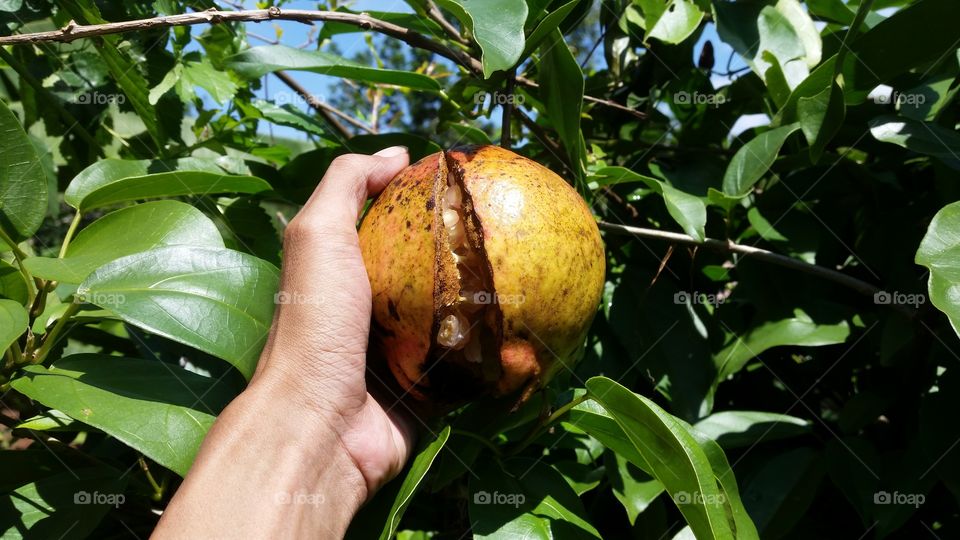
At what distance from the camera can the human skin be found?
747 mm

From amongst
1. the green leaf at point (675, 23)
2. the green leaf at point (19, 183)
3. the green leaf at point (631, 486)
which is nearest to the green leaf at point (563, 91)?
the green leaf at point (675, 23)

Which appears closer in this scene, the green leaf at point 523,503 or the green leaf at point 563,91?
the green leaf at point 523,503

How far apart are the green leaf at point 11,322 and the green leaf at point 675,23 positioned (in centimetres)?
96

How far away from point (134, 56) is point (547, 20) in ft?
2.72

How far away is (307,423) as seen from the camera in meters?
0.83

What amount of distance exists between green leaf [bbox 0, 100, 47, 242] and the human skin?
1.17ft

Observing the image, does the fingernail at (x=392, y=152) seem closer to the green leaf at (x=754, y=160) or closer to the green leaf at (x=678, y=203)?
the green leaf at (x=678, y=203)

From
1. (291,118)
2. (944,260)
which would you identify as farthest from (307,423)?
(944,260)

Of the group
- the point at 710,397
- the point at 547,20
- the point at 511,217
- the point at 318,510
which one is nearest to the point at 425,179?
the point at 511,217

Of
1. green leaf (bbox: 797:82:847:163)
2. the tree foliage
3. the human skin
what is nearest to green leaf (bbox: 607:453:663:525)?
the tree foliage

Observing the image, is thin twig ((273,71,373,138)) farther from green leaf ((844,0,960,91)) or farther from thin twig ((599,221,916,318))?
green leaf ((844,0,960,91))

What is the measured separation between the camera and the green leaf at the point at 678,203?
0.99 meters

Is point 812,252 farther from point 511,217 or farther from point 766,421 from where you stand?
point 511,217

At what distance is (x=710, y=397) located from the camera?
1141 mm
